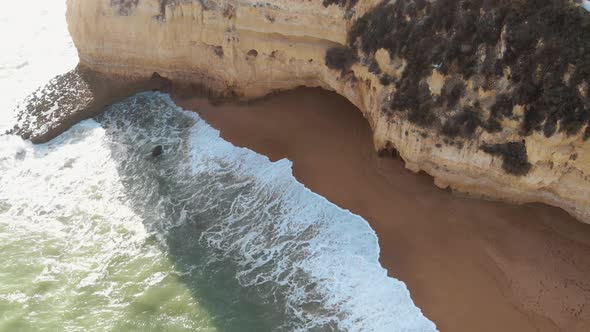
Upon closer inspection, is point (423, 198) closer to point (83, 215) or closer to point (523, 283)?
point (523, 283)

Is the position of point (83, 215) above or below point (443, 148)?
below

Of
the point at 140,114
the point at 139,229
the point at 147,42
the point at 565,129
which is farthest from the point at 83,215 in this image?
the point at 565,129

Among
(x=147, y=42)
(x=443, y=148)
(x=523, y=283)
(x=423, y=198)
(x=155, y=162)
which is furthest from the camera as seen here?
(x=147, y=42)

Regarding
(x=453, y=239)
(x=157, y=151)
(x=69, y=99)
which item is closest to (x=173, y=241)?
(x=157, y=151)

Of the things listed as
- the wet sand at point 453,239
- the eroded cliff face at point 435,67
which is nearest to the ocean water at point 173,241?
the wet sand at point 453,239

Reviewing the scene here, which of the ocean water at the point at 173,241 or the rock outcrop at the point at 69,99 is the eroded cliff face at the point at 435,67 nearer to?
the rock outcrop at the point at 69,99

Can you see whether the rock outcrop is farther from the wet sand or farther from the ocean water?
the wet sand

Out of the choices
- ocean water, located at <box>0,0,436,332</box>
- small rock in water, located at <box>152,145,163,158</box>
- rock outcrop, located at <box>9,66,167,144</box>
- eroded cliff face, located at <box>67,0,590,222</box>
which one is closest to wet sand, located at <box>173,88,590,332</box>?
ocean water, located at <box>0,0,436,332</box>
